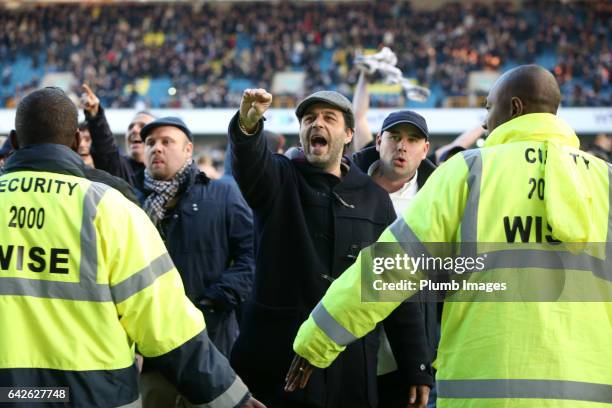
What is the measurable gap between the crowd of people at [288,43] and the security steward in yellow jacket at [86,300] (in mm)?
28111

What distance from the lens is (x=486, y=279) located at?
106 inches

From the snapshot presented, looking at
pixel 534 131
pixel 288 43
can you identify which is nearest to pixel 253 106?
pixel 534 131

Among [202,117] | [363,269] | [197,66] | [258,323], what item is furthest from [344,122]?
[197,66]

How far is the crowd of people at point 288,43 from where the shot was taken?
3225 centimetres

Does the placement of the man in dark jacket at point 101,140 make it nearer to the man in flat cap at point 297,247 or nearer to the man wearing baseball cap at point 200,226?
the man wearing baseball cap at point 200,226

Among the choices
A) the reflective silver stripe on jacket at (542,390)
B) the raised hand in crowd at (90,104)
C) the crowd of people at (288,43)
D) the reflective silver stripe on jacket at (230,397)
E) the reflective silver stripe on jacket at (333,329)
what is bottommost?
the reflective silver stripe on jacket at (230,397)

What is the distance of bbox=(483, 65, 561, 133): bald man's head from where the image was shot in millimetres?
2930

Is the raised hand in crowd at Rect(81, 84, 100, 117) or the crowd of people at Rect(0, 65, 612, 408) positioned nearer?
the crowd of people at Rect(0, 65, 612, 408)

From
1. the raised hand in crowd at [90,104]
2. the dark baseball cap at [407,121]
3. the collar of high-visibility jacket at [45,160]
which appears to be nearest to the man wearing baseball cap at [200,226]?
the raised hand in crowd at [90,104]

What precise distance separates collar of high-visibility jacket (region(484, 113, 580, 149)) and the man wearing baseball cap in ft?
7.00

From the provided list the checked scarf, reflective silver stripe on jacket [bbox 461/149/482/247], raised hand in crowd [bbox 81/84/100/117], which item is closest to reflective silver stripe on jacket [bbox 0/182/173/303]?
reflective silver stripe on jacket [bbox 461/149/482/247]

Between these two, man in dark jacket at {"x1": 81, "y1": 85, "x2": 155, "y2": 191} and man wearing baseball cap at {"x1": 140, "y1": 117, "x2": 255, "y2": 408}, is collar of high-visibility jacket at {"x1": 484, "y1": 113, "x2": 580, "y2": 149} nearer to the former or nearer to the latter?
man wearing baseball cap at {"x1": 140, "y1": 117, "x2": 255, "y2": 408}

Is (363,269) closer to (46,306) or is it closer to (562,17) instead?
(46,306)

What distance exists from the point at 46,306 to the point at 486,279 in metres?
1.38
